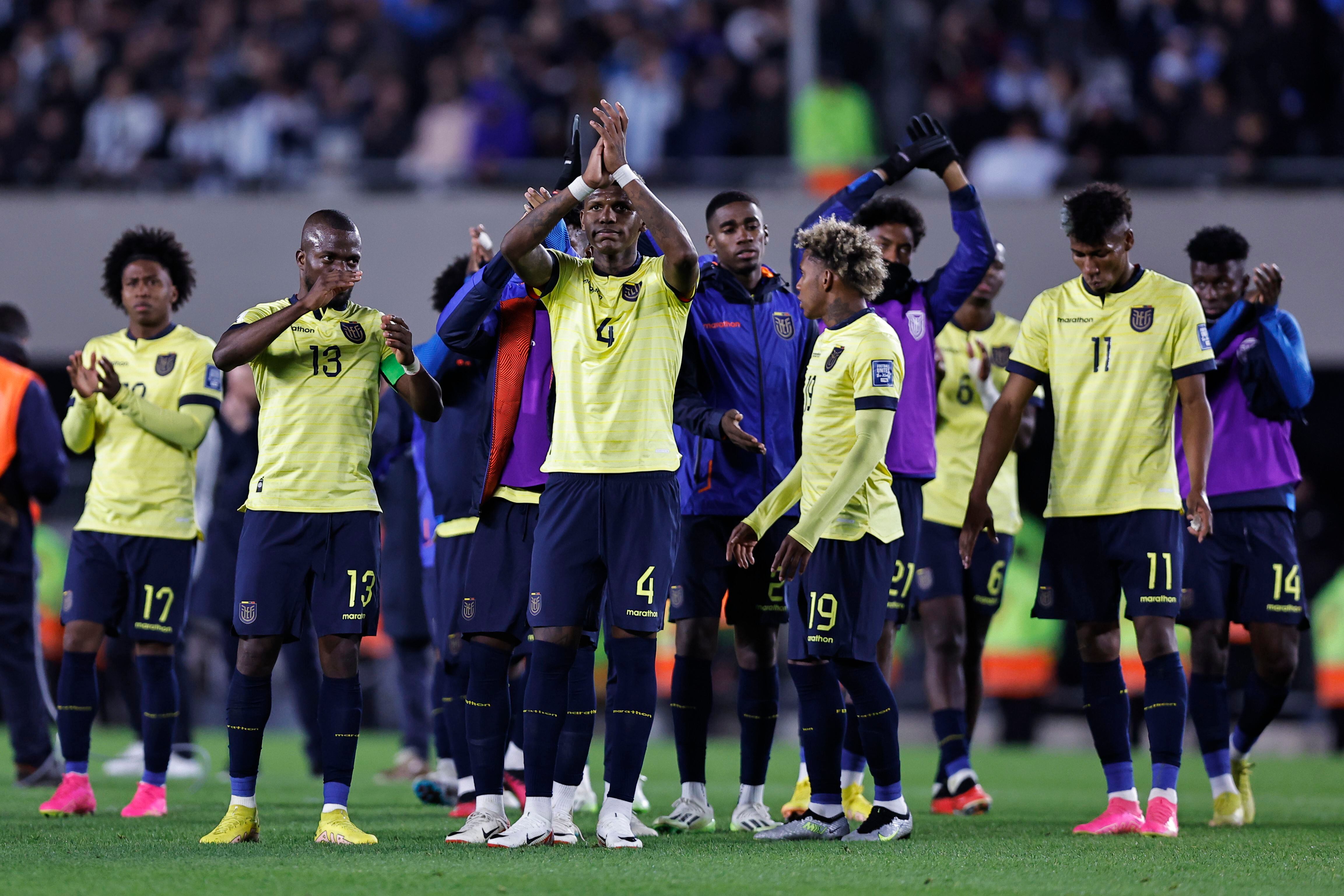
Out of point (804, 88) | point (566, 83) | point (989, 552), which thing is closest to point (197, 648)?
point (566, 83)

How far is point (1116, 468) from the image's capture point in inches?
248

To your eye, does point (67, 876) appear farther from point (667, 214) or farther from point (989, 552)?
point (989, 552)

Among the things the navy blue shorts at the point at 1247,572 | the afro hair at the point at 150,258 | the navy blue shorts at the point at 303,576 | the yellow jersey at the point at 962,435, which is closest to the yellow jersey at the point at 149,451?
the afro hair at the point at 150,258

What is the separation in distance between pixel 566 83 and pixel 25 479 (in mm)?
9059

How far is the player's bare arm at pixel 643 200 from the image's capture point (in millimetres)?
5391

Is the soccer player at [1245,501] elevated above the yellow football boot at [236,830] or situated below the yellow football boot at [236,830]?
above

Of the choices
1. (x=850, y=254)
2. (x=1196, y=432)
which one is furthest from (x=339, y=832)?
(x=1196, y=432)

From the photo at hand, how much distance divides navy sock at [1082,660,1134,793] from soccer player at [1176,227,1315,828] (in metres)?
0.53

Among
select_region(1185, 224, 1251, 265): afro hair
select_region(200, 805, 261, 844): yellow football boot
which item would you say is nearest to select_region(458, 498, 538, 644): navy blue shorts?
select_region(200, 805, 261, 844): yellow football boot

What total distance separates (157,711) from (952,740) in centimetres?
349

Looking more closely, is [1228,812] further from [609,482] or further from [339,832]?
[339,832]

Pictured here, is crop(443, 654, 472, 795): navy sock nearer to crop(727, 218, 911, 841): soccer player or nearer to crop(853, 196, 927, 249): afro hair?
crop(727, 218, 911, 841): soccer player

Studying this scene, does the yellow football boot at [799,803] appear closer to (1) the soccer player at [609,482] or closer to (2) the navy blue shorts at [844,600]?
(2) the navy blue shorts at [844,600]

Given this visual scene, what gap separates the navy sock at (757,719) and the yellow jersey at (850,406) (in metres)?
0.89
